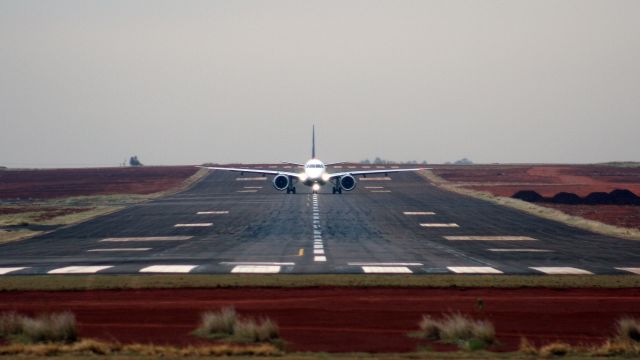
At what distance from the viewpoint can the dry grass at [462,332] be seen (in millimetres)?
18234

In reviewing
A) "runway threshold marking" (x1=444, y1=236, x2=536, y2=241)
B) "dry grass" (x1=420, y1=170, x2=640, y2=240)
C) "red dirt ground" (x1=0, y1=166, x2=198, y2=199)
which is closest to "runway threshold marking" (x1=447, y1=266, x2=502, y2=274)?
"runway threshold marking" (x1=444, y1=236, x2=536, y2=241)

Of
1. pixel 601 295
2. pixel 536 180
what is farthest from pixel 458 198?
pixel 601 295

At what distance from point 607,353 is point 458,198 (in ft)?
224

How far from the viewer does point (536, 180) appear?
12400 cm

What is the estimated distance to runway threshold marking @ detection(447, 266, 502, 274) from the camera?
32.2m

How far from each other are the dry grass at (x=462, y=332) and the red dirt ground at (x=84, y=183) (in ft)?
290

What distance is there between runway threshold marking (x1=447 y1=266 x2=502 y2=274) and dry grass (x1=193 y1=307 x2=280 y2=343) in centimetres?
1401

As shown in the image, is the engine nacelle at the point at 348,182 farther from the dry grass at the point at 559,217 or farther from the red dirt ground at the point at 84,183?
the red dirt ground at the point at 84,183

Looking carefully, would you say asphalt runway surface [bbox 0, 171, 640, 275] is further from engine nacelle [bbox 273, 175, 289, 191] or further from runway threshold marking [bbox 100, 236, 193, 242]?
engine nacelle [bbox 273, 175, 289, 191]

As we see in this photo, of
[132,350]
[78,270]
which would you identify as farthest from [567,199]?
[132,350]

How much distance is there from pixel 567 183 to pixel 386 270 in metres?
91.4

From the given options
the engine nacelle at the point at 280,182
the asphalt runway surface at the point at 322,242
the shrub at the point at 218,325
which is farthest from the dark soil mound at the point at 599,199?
the shrub at the point at 218,325

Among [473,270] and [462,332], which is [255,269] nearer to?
[473,270]

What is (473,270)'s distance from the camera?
108 ft
